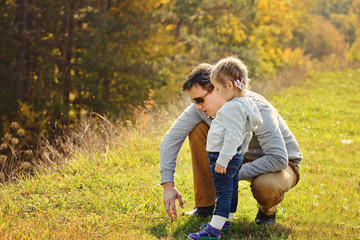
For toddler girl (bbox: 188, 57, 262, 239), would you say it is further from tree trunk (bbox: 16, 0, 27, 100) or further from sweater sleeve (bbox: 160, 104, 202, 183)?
tree trunk (bbox: 16, 0, 27, 100)

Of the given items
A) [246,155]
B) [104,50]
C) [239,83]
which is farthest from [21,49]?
[239,83]

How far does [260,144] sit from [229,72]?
76cm

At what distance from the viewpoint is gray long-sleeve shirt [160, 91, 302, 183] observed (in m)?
3.30

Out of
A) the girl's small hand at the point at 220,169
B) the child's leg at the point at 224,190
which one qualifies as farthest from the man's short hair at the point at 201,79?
the girl's small hand at the point at 220,169

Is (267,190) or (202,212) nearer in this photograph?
(267,190)

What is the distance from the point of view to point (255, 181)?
133 inches

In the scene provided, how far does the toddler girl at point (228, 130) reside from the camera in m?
2.82

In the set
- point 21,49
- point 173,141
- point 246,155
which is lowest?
point 21,49

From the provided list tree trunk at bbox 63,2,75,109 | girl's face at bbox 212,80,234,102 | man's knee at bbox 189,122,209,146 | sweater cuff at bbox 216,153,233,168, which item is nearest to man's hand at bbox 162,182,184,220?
man's knee at bbox 189,122,209,146

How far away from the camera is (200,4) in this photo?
2017cm

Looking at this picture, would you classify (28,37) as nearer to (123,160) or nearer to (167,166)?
(123,160)

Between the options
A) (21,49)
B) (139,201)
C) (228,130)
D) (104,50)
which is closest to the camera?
(228,130)

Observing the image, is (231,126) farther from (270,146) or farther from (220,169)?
(270,146)

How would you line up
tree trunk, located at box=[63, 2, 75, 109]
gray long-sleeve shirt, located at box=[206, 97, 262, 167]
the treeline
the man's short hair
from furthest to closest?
tree trunk, located at box=[63, 2, 75, 109], the treeline, the man's short hair, gray long-sleeve shirt, located at box=[206, 97, 262, 167]
